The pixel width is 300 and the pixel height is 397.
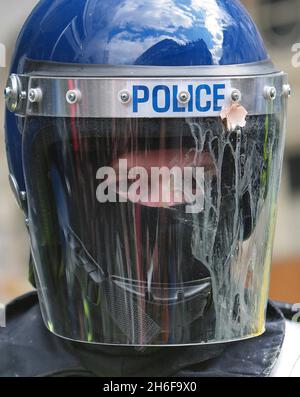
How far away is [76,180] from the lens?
174 centimetres

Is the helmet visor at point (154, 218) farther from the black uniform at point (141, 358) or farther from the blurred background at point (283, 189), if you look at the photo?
the blurred background at point (283, 189)

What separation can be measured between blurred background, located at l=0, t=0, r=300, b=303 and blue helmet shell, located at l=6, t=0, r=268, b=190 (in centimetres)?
238

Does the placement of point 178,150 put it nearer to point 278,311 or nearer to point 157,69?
point 157,69

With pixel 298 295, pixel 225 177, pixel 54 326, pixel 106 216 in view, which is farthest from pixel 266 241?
pixel 298 295

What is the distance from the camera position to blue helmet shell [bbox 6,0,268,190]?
1.69 metres

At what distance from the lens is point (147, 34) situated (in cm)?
170

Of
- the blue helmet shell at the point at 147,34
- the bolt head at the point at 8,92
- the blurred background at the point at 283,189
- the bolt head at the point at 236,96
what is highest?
the blue helmet shell at the point at 147,34

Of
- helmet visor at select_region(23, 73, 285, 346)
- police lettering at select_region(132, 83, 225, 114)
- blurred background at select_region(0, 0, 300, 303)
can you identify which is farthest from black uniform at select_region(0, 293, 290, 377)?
blurred background at select_region(0, 0, 300, 303)

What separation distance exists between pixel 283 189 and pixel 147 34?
3119 mm

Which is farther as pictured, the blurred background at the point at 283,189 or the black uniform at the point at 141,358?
the blurred background at the point at 283,189

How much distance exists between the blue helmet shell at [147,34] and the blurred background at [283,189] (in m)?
2.38

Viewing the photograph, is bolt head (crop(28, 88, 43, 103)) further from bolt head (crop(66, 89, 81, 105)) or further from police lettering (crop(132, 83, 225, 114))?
police lettering (crop(132, 83, 225, 114))

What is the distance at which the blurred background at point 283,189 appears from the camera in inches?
169

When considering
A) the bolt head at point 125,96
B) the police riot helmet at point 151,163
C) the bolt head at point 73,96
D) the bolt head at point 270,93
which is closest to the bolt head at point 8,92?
the police riot helmet at point 151,163
